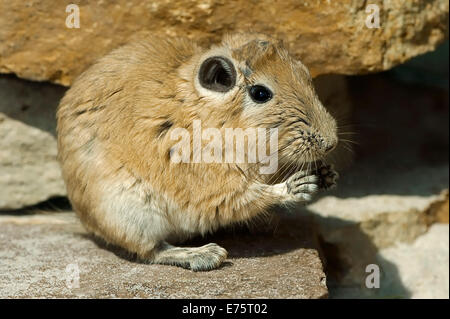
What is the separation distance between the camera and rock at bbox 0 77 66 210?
6500 millimetres

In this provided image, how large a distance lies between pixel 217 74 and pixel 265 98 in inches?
14.7

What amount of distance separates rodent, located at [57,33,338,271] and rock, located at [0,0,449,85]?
1.84ft

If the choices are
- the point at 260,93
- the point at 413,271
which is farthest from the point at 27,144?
the point at 413,271

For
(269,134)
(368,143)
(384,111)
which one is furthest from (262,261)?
(384,111)

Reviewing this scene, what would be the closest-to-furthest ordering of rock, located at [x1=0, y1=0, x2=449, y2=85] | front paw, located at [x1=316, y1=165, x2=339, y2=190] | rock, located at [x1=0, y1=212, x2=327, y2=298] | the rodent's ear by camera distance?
rock, located at [x1=0, y1=212, x2=327, y2=298] < the rodent's ear < front paw, located at [x1=316, y1=165, x2=339, y2=190] < rock, located at [x1=0, y1=0, x2=449, y2=85]

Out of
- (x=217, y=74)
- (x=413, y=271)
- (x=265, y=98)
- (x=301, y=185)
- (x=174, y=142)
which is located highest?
(x=217, y=74)

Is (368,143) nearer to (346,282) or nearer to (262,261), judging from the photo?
(346,282)

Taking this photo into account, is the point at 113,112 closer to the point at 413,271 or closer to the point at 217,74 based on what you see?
the point at 217,74

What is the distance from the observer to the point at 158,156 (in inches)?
206

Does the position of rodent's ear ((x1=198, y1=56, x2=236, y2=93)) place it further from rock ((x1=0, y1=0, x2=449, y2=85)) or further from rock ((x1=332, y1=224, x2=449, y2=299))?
rock ((x1=332, y1=224, x2=449, y2=299))

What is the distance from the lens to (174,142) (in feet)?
17.0

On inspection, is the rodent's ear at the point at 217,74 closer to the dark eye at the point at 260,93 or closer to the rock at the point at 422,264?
the dark eye at the point at 260,93

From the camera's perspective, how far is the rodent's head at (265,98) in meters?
4.97

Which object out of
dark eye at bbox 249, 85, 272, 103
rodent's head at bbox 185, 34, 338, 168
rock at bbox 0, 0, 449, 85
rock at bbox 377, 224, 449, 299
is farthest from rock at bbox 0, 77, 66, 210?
rock at bbox 377, 224, 449, 299
